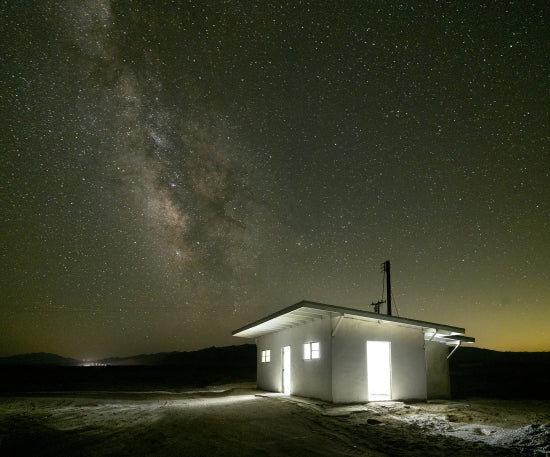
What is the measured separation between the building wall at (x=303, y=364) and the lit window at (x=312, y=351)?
14cm

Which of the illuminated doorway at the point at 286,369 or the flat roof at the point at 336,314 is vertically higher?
the flat roof at the point at 336,314

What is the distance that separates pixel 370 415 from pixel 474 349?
150 metres

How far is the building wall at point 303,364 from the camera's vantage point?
41.3ft

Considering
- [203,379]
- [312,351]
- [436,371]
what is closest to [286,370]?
[312,351]

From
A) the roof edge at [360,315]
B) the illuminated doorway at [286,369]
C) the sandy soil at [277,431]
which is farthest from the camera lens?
the illuminated doorway at [286,369]

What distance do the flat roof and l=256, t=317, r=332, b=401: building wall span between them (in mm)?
342

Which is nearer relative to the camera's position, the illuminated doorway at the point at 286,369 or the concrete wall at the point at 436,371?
the concrete wall at the point at 436,371

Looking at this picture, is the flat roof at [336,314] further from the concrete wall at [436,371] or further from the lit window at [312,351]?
the lit window at [312,351]

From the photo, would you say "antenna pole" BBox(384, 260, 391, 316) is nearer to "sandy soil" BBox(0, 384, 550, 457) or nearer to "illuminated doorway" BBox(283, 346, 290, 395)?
"illuminated doorway" BBox(283, 346, 290, 395)

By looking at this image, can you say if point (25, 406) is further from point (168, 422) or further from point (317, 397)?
point (317, 397)

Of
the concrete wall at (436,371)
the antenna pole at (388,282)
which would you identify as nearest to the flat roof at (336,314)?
the concrete wall at (436,371)

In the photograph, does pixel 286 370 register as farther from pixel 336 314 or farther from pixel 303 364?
pixel 336 314

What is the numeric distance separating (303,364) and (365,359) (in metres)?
2.57

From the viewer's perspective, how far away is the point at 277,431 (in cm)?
834
